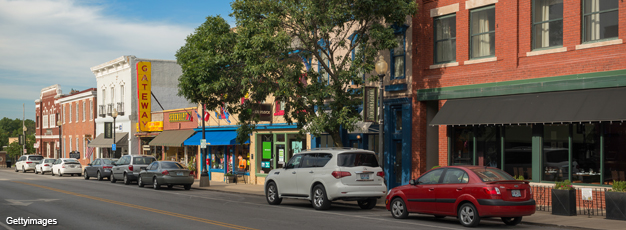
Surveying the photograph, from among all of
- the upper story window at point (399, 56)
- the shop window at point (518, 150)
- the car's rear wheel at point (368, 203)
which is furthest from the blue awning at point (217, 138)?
the shop window at point (518, 150)

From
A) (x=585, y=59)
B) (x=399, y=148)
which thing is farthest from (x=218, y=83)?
(x=585, y=59)

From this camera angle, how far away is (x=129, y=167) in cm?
3006

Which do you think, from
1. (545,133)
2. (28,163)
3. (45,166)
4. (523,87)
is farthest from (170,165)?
(28,163)

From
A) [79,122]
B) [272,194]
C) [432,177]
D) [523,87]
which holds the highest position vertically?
[523,87]

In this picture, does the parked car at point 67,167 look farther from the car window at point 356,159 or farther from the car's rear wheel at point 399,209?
the car's rear wheel at point 399,209

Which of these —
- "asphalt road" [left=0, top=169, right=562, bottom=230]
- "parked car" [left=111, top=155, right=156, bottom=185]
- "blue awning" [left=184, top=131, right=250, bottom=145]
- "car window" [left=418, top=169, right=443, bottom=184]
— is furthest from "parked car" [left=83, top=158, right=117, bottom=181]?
"car window" [left=418, top=169, right=443, bottom=184]

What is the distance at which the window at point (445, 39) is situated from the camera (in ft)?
66.9

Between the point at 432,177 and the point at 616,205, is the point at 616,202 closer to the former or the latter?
the point at 616,205

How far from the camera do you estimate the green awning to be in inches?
1412

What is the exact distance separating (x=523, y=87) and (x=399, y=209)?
644 cm

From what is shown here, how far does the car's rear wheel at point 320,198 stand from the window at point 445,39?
24.1 feet

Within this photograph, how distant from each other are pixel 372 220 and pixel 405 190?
45.1 inches

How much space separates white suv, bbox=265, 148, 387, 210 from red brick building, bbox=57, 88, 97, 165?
40.6 metres

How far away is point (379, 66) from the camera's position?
1750 centimetres
